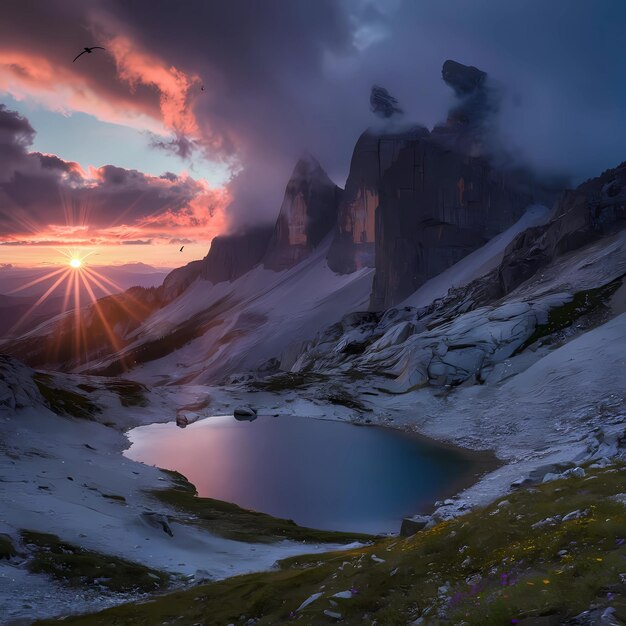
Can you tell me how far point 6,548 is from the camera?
2512cm

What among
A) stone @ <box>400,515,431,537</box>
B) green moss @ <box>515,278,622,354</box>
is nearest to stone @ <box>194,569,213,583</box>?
stone @ <box>400,515,431,537</box>

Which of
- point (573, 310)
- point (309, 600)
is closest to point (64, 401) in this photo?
point (309, 600)

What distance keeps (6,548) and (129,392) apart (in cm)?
7279

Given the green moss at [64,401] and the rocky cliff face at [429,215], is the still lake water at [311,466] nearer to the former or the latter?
the green moss at [64,401]

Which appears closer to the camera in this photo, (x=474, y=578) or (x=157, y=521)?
(x=474, y=578)

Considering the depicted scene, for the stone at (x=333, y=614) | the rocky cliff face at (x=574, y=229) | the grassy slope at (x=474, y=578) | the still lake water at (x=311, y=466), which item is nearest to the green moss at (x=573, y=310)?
the rocky cliff face at (x=574, y=229)

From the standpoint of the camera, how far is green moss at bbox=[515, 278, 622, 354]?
83.7 metres

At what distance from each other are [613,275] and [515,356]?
881 inches

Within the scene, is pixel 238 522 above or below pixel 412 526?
above

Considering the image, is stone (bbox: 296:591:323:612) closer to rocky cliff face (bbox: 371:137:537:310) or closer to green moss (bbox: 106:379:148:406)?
green moss (bbox: 106:379:148:406)

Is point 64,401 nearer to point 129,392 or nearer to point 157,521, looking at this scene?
point 129,392

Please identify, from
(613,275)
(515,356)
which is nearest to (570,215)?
(613,275)

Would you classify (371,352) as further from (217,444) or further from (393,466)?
(393,466)

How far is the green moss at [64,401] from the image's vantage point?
240 feet
